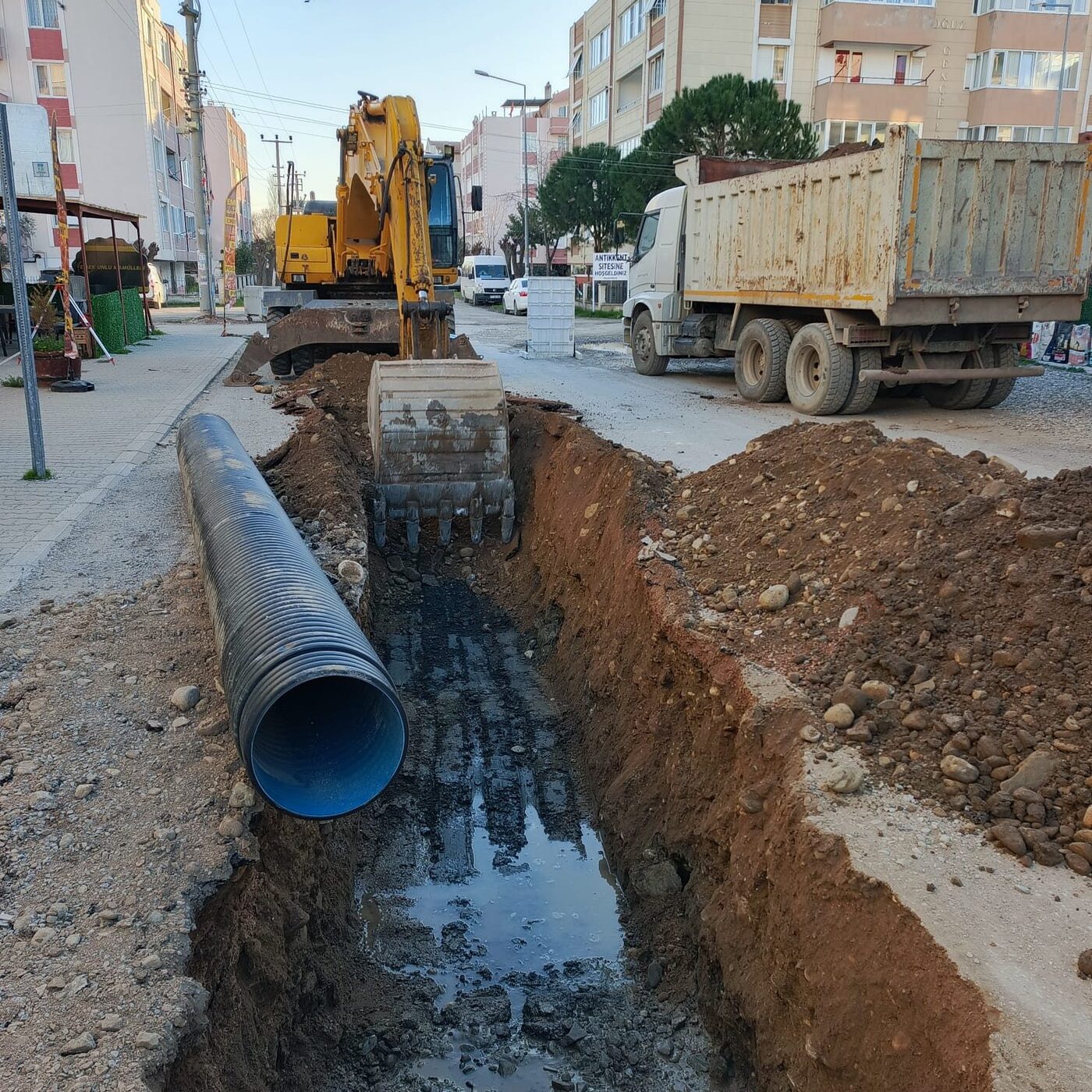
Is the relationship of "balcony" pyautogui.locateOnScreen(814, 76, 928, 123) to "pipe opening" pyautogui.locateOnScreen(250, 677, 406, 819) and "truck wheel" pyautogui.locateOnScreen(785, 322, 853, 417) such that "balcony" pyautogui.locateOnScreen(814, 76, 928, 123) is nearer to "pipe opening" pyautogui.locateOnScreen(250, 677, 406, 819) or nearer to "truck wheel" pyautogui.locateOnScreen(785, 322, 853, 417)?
"truck wheel" pyautogui.locateOnScreen(785, 322, 853, 417)

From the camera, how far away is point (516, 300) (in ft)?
123

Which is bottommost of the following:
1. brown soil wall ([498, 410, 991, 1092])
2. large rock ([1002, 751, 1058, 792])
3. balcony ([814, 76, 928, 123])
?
brown soil wall ([498, 410, 991, 1092])

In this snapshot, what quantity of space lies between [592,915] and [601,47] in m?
50.4

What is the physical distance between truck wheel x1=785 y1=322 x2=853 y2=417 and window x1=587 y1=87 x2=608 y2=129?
39780 mm

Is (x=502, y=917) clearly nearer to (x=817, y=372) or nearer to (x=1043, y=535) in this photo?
(x=1043, y=535)

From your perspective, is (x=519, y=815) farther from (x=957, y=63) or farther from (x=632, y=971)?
(x=957, y=63)

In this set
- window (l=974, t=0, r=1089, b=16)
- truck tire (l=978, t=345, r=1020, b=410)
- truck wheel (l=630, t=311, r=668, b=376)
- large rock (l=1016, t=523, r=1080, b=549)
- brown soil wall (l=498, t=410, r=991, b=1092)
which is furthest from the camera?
window (l=974, t=0, r=1089, b=16)

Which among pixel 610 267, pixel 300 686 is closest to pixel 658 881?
pixel 300 686

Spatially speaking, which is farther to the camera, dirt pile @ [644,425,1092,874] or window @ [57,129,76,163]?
window @ [57,129,76,163]

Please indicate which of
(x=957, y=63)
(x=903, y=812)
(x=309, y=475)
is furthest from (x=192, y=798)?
(x=957, y=63)

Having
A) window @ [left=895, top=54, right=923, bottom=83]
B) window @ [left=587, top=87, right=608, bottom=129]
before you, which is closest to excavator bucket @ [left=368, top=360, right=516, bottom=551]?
window @ [left=895, top=54, right=923, bottom=83]

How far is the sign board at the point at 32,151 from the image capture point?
1423 centimetres

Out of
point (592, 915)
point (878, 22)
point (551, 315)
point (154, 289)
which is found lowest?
point (592, 915)

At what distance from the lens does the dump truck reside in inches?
408
